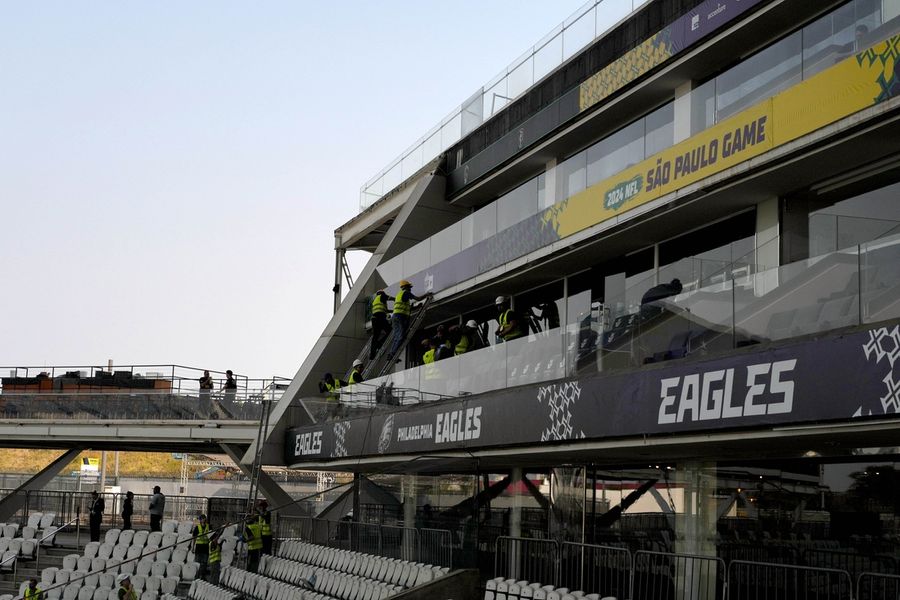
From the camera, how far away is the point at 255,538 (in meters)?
21.6

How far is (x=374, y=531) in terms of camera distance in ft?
62.6

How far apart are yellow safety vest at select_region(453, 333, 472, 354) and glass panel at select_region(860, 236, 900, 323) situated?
12.0 m

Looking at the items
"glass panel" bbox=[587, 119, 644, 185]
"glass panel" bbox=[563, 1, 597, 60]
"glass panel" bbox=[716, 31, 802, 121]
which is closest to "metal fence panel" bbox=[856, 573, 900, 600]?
"glass panel" bbox=[716, 31, 802, 121]

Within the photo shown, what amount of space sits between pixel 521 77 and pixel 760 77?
8.59 metres

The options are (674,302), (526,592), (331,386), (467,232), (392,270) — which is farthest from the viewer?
(392,270)

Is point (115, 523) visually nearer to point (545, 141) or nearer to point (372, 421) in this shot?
point (372, 421)

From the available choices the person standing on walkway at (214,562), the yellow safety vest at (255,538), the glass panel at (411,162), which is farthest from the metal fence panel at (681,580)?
the glass panel at (411,162)

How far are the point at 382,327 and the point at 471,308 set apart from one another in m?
2.11

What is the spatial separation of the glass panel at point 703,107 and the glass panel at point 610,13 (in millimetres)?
2570

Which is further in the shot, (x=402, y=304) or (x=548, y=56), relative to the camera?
(x=402, y=304)

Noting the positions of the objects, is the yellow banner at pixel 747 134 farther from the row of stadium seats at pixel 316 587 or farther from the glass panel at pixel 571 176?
the row of stadium seats at pixel 316 587

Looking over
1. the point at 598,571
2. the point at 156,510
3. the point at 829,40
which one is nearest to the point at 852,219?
the point at 829,40

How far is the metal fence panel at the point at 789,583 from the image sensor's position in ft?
34.4

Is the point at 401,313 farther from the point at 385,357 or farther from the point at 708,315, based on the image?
the point at 708,315
